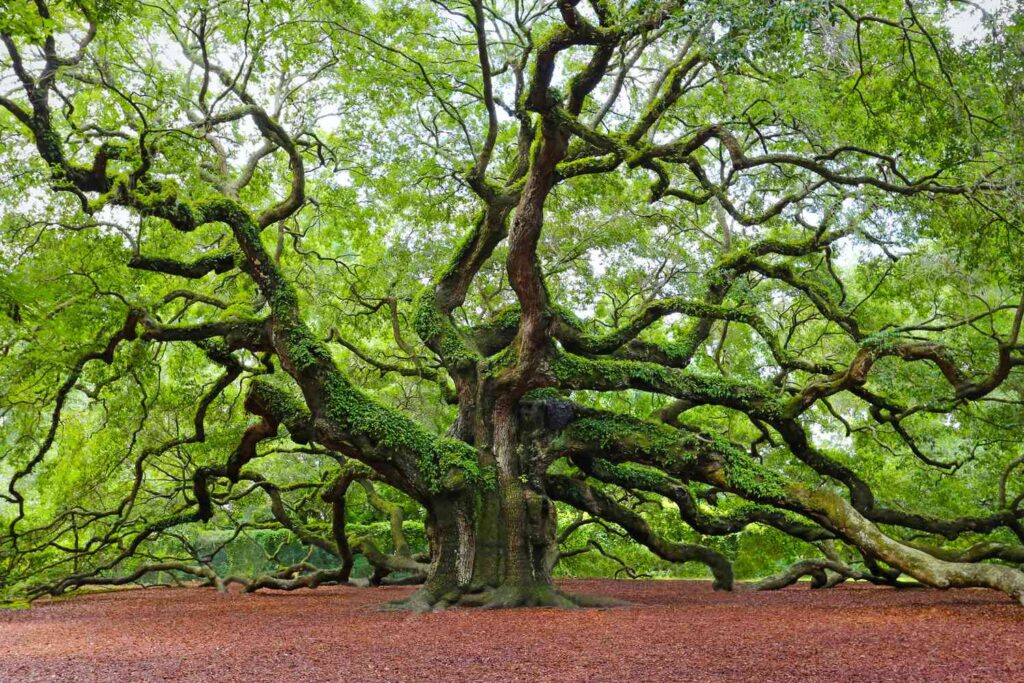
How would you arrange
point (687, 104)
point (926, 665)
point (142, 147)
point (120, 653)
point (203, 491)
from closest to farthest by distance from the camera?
point (926, 665), point (120, 653), point (142, 147), point (687, 104), point (203, 491)

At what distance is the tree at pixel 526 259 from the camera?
7.96 m

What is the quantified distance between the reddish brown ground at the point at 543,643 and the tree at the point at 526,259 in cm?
113

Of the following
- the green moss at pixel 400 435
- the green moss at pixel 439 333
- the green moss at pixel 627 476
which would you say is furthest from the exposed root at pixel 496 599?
the green moss at pixel 439 333

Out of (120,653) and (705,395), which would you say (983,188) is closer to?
(705,395)

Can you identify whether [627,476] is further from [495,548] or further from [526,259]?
[526,259]

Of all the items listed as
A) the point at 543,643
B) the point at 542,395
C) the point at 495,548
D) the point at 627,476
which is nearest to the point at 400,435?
the point at 495,548

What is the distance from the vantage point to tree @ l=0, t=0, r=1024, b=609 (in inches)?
313

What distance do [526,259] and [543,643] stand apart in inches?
165

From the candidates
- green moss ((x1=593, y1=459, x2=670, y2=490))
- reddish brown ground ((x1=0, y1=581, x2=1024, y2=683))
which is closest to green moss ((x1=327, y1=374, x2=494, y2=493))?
reddish brown ground ((x1=0, y1=581, x2=1024, y2=683))

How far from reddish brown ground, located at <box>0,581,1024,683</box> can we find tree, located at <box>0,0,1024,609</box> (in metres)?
1.13

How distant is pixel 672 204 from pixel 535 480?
7.06m

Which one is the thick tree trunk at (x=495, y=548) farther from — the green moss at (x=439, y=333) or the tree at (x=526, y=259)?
the green moss at (x=439, y=333)

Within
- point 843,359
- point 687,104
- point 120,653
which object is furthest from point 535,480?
point 843,359

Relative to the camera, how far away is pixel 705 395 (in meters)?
9.78
